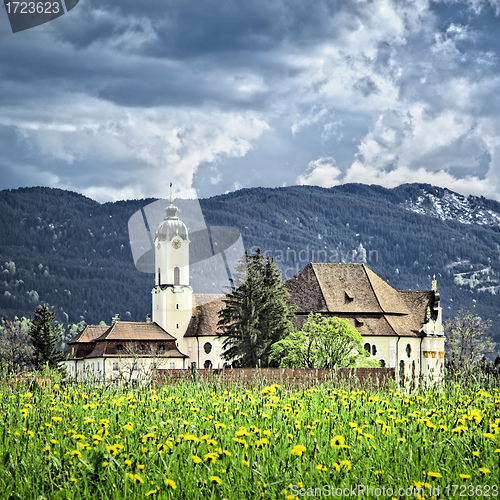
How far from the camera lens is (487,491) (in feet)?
21.8

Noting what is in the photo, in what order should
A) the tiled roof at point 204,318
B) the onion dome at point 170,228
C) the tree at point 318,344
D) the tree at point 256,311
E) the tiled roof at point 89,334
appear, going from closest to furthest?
the tree at point 318,344
the tree at point 256,311
the tiled roof at point 204,318
the onion dome at point 170,228
the tiled roof at point 89,334

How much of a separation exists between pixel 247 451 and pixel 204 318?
7492 centimetres

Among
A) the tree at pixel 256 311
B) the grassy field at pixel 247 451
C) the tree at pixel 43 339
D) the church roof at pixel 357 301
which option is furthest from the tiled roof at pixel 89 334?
the grassy field at pixel 247 451

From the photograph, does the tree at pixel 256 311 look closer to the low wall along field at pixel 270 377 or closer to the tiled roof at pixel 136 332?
the tiled roof at pixel 136 332

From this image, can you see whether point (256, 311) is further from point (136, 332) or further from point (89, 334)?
point (89, 334)

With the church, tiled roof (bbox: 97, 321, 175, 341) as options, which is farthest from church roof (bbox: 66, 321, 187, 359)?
the church

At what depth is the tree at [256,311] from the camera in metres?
55.8

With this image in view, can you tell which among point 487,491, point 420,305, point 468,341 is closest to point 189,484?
point 487,491

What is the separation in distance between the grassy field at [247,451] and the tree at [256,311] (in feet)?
145

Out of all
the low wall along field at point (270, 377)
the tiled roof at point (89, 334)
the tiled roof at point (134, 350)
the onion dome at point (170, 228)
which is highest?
the onion dome at point (170, 228)

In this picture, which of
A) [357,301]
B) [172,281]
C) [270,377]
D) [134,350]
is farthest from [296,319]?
[270,377]

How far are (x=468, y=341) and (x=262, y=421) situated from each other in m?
57.0

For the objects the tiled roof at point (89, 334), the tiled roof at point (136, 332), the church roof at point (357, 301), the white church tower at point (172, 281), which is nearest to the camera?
the church roof at point (357, 301)

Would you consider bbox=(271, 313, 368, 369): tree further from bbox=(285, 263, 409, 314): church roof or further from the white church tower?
the white church tower
